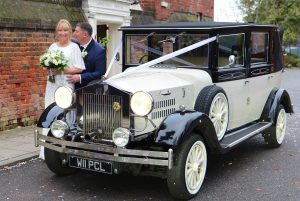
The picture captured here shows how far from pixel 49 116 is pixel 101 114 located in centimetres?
85

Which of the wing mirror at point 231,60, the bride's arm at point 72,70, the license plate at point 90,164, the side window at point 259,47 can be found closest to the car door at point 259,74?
the side window at point 259,47

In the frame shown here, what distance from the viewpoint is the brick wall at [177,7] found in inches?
525

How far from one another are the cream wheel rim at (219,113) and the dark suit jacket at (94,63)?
160 cm

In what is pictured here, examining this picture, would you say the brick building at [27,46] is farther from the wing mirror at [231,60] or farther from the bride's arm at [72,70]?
the wing mirror at [231,60]

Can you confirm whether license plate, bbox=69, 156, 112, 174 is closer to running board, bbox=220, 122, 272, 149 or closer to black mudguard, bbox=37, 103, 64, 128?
black mudguard, bbox=37, 103, 64, 128

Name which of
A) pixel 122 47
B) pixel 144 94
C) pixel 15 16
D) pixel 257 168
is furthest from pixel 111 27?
pixel 144 94

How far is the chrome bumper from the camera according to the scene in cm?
469

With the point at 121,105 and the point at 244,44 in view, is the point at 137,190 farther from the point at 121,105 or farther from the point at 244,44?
the point at 244,44

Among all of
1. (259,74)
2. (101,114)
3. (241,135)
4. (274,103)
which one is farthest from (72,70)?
(274,103)

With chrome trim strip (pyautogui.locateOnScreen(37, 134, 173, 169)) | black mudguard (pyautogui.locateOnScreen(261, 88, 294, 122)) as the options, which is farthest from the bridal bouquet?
black mudguard (pyautogui.locateOnScreen(261, 88, 294, 122))

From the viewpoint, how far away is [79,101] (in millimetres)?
5367

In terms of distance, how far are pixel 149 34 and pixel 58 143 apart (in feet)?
7.15

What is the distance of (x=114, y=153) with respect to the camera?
189 inches

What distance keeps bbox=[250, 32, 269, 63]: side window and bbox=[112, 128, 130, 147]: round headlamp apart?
9.76ft
